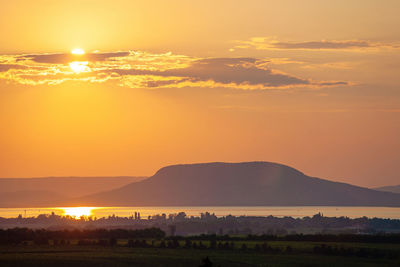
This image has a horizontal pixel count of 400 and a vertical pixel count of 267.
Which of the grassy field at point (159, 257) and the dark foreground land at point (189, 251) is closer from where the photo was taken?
the grassy field at point (159, 257)

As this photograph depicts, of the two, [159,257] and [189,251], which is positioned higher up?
[189,251]

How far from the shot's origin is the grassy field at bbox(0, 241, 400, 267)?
14000cm

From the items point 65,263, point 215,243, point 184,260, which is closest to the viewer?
point 65,263

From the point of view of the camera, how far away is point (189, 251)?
16425cm

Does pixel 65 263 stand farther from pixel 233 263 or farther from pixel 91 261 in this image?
pixel 233 263

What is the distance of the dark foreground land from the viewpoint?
143m

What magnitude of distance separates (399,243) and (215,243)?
42.1m

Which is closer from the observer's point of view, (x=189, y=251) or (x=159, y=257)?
(x=159, y=257)

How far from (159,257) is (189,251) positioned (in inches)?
577

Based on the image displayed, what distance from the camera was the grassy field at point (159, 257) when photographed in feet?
459

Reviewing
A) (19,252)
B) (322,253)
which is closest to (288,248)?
(322,253)

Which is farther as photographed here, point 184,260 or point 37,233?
point 37,233

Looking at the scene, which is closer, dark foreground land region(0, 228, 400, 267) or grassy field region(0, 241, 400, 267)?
grassy field region(0, 241, 400, 267)

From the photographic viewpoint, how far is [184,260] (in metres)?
146
